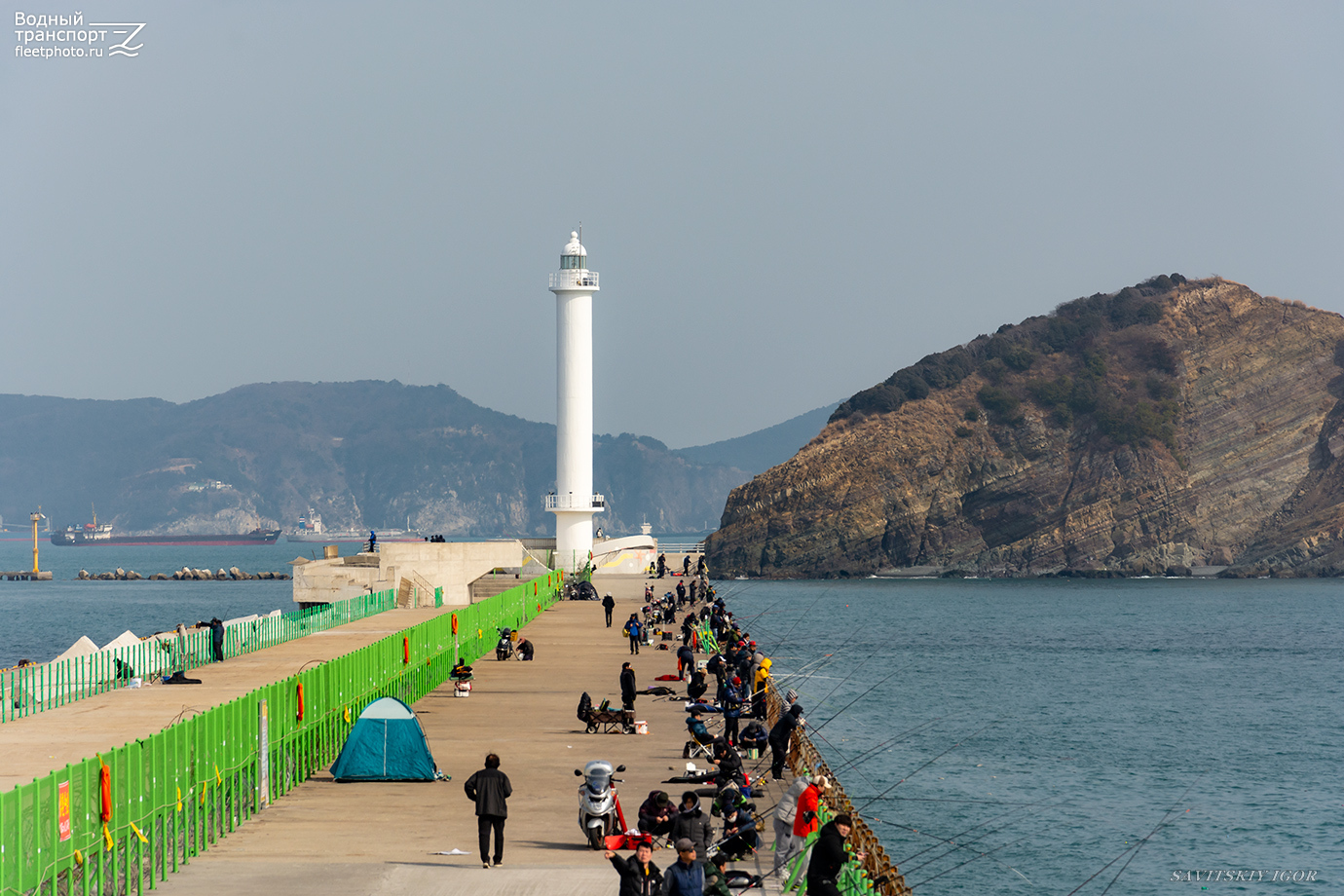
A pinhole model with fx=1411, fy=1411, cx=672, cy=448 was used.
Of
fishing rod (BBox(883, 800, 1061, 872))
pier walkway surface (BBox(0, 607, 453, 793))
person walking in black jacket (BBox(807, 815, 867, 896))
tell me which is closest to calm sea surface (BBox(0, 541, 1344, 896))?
fishing rod (BBox(883, 800, 1061, 872))

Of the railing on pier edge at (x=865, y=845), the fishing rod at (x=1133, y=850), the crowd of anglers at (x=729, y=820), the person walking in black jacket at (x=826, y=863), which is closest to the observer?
the crowd of anglers at (x=729, y=820)

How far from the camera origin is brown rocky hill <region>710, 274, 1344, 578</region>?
428ft

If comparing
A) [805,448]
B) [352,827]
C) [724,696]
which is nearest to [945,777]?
[724,696]

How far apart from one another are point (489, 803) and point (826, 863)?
3888 mm

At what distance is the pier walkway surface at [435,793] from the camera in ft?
45.7

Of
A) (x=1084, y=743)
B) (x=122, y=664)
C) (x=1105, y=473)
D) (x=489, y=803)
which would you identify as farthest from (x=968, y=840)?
(x=1105, y=473)

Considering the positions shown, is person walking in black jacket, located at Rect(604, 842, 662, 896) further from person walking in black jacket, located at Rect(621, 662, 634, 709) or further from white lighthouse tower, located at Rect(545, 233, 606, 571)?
white lighthouse tower, located at Rect(545, 233, 606, 571)

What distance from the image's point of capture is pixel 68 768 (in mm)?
11898

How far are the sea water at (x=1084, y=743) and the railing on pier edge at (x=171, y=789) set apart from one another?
9300mm

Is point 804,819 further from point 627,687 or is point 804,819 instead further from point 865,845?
point 627,687

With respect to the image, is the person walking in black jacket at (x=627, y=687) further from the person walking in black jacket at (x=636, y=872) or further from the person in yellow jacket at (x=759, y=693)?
the person walking in black jacket at (x=636, y=872)

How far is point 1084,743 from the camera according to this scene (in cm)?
3697

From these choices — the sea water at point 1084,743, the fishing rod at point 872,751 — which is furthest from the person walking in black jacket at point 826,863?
the fishing rod at point 872,751

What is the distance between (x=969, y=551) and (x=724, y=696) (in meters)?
113
